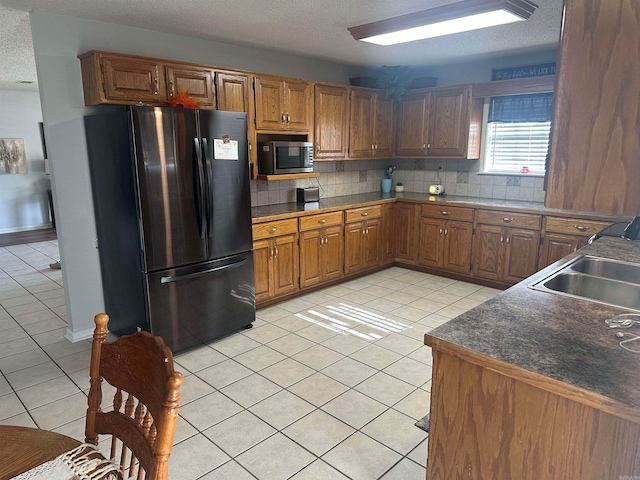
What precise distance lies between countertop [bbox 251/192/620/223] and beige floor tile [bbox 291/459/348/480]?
2195mm

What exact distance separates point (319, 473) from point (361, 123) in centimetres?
399

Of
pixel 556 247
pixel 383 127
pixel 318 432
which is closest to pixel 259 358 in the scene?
pixel 318 432

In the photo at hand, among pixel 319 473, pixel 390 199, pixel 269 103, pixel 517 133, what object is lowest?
pixel 319 473

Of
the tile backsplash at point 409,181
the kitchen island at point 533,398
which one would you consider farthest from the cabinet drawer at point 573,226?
the kitchen island at point 533,398

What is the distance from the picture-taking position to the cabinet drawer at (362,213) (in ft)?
15.5

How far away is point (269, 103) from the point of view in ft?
13.4

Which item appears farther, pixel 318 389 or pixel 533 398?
pixel 318 389

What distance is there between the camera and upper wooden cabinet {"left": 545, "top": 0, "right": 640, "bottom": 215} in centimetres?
108

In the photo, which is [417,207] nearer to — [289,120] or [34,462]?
[289,120]

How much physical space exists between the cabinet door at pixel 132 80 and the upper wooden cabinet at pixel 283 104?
941 millimetres

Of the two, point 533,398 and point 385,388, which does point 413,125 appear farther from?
point 533,398

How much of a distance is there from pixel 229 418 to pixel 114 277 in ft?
5.31

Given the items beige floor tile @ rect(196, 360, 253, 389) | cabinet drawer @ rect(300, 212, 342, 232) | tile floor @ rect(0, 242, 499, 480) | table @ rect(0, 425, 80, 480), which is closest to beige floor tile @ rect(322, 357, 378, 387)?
tile floor @ rect(0, 242, 499, 480)

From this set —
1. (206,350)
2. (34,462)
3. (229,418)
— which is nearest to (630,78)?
(34,462)
